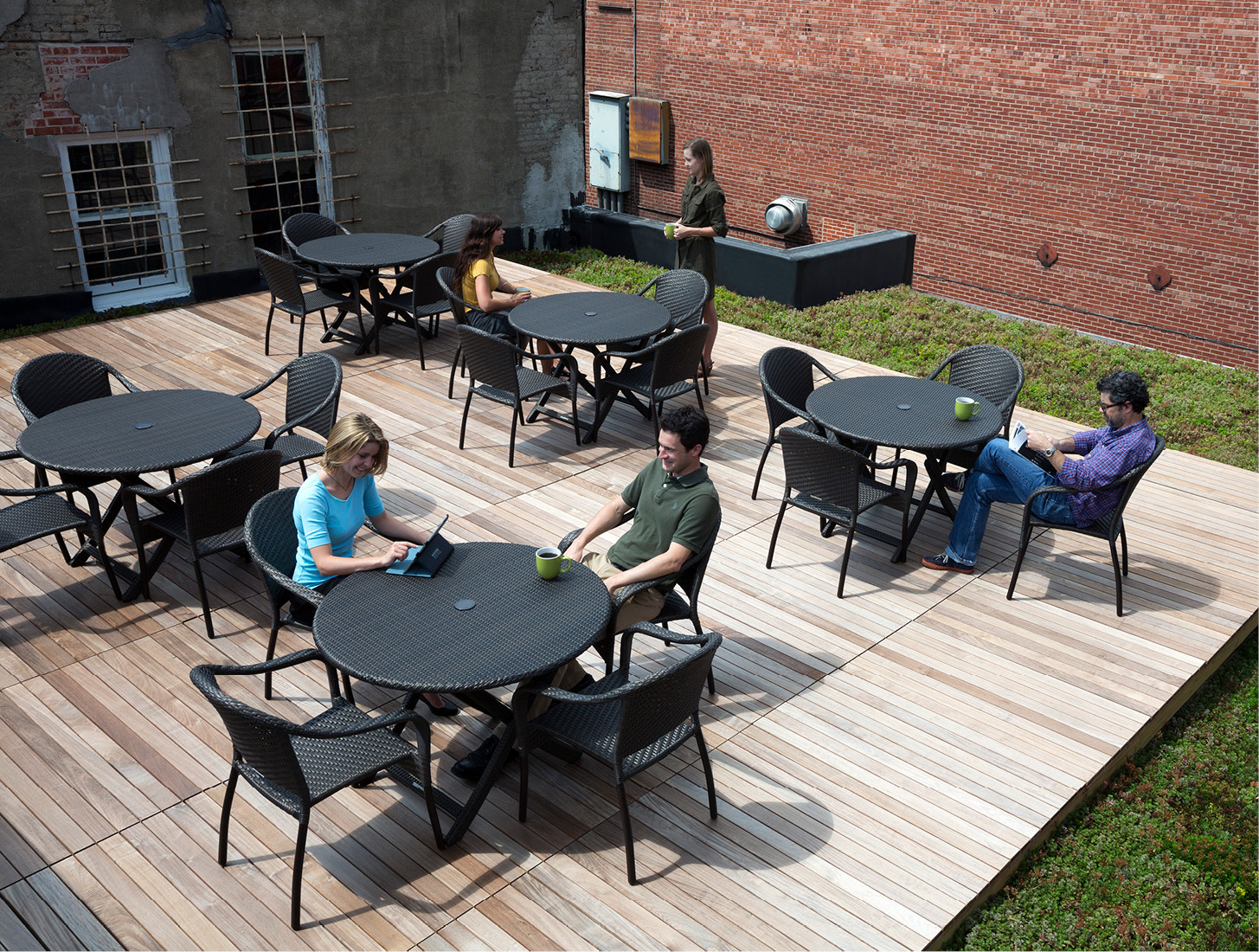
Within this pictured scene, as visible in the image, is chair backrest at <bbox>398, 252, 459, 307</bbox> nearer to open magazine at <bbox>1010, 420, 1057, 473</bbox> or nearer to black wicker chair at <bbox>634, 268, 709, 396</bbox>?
→ black wicker chair at <bbox>634, 268, 709, 396</bbox>

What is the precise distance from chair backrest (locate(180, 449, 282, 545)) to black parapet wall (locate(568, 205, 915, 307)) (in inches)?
264

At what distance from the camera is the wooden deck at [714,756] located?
3.73 metres

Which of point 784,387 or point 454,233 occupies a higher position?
point 454,233

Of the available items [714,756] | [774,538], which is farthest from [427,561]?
[774,538]

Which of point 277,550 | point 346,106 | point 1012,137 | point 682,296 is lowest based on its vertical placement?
point 277,550

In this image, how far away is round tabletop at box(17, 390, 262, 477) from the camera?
Answer: 542 centimetres

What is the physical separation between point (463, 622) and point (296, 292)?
556 centimetres

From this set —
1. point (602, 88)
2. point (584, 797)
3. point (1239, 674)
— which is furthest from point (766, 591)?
point (602, 88)

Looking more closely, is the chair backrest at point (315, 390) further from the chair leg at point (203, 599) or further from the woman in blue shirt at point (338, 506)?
the woman in blue shirt at point (338, 506)

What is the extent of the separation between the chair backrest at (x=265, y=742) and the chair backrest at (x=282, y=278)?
18.4ft

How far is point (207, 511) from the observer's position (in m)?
5.23

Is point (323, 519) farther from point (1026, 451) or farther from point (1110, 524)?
point (1110, 524)

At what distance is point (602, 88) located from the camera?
16.2 metres

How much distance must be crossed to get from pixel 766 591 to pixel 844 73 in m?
9.56
